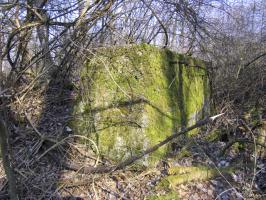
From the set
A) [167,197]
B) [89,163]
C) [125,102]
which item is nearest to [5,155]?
[89,163]

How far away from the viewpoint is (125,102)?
4.53 metres

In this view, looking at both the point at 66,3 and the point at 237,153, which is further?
the point at 66,3

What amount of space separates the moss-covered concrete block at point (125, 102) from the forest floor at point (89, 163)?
0.24 meters

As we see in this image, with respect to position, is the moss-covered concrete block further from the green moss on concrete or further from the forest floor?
the green moss on concrete

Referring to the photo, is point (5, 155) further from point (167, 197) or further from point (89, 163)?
point (167, 197)

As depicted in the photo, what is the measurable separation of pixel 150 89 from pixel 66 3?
6.81 feet

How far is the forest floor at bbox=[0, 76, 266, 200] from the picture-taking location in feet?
12.8

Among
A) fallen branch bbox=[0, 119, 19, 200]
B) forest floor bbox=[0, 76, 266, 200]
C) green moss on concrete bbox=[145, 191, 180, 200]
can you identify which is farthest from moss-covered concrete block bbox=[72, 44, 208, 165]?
fallen branch bbox=[0, 119, 19, 200]

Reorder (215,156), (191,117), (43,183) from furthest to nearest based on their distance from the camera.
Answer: (191,117), (215,156), (43,183)

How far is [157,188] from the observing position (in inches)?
157

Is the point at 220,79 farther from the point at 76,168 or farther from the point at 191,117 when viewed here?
the point at 76,168

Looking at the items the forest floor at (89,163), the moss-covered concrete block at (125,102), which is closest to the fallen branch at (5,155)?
the forest floor at (89,163)

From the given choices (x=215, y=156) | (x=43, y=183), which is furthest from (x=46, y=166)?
(x=215, y=156)

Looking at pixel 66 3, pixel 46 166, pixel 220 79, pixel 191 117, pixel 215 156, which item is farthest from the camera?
pixel 220 79
